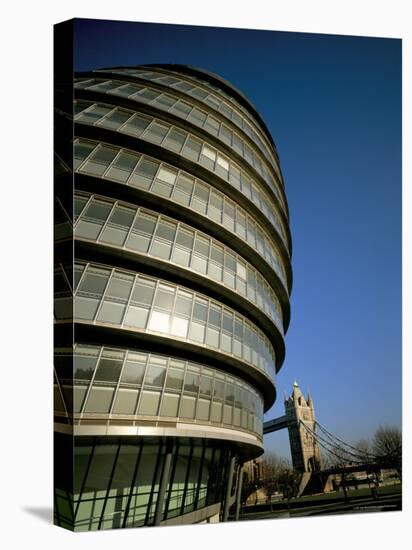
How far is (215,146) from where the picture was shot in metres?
18.8

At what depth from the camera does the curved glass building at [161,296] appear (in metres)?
13.0

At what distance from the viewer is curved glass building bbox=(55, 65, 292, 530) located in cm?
1296

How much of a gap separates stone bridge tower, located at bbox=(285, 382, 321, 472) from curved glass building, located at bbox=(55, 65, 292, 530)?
126 centimetres

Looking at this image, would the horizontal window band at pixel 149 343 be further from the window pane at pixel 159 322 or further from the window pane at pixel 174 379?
the window pane at pixel 174 379

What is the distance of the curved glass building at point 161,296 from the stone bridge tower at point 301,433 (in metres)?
1.26

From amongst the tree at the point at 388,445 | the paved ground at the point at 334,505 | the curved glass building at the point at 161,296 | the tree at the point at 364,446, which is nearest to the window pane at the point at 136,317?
the curved glass building at the point at 161,296

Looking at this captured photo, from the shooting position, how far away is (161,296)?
15.0 meters

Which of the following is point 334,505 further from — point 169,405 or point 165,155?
point 165,155

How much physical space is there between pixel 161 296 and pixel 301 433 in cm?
510

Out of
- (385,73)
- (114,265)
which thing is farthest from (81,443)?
(385,73)

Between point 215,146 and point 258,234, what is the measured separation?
322 cm

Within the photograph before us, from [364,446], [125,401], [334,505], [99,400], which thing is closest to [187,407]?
[125,401]
